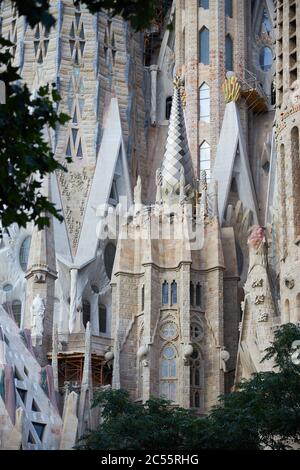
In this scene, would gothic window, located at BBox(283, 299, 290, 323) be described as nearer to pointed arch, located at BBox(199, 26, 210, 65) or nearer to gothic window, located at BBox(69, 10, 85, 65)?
gothic window, located at BBox(69, 10, 85, 65)

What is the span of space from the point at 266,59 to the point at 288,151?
42.8 feet

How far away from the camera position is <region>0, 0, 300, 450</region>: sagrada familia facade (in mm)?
38125

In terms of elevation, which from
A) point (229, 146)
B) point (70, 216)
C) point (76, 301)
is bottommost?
point (76, 301)

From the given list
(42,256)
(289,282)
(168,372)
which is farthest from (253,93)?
(289,282)

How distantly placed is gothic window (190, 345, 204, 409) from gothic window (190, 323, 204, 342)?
1.06 ft

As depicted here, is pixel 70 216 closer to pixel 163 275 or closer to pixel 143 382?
pixel 163 275

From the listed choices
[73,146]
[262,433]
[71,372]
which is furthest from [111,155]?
[262,433]

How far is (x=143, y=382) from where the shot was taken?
39875mm

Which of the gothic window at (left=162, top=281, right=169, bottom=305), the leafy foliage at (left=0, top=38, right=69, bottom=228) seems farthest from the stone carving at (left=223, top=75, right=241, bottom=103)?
the leafy foliage at (left=0, top=38, right=69, bottom=228)

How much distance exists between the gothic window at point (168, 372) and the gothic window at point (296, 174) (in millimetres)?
5925

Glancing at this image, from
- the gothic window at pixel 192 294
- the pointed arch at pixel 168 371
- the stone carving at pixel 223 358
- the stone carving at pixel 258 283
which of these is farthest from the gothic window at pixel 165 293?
the stone carving at pixel 258 283

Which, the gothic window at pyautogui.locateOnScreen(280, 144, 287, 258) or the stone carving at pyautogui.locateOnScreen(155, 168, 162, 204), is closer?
the gothic window at pyautogui.locateOnScreen(280, 144, 287, 258)

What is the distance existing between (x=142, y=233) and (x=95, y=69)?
317 inches

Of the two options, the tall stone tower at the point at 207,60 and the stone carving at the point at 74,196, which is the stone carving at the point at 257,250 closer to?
the stone carving at the point at 74,196
